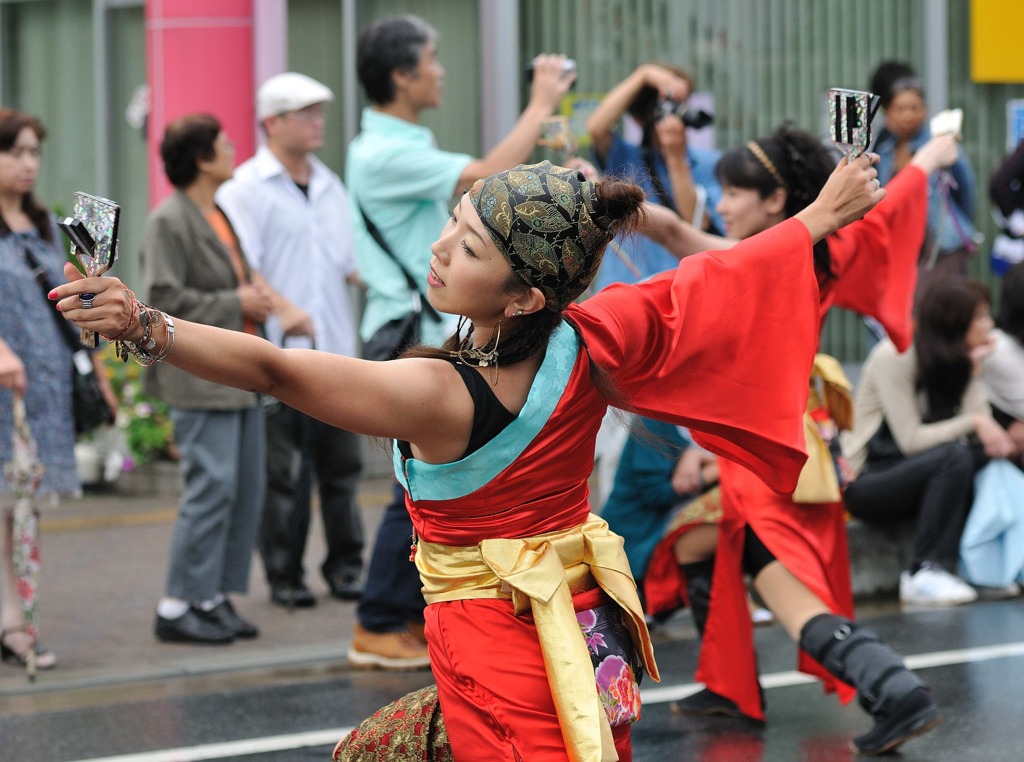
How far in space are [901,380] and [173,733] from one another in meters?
3.69

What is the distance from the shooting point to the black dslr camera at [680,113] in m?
6.24

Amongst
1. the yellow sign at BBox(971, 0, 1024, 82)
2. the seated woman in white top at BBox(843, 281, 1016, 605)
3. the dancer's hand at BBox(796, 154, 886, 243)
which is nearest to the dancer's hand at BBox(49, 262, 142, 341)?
the dancer's hand at BBox(796, 154, 886, 243)

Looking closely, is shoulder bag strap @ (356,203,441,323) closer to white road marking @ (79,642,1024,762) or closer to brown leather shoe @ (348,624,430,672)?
brown leather shoe @ (348,624,430,672)

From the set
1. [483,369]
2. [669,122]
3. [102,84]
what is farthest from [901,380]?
[102,84]

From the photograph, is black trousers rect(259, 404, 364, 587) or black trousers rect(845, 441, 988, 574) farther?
black trousers rect(845, 441, 988, 574)

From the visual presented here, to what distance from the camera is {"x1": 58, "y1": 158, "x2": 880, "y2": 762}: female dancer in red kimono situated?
3059 millimetres

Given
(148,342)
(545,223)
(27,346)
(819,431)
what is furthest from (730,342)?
(27,346)

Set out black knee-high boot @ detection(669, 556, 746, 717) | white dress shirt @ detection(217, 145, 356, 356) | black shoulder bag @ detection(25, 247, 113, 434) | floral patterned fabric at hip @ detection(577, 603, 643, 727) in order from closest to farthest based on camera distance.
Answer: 1. floral patterned fabric at hip @ detection(577, 603, 643, 727)
2. black knee-high boot @ detection(669, 556, 746, 717)
3. black shoulder bag @ detection(25, 247, 113, 434)
4. white dress shirt @ detection(217, 145, 356, 356)

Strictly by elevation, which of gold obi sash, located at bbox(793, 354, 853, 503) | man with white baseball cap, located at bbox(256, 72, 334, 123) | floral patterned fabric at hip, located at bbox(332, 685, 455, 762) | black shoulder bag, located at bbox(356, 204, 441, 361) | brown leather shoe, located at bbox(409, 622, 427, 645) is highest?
man with white baseball cap, located at bbox(256, 72, 334, 123)

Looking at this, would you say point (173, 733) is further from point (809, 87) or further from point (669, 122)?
point (809, 87)

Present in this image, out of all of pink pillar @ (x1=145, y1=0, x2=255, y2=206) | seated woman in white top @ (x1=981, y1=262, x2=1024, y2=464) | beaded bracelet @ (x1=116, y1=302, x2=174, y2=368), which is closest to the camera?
beaded bracelet @ (x1=116, y1=302, x2=174, y2=368)

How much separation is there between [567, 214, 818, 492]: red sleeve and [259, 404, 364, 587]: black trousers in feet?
11.8

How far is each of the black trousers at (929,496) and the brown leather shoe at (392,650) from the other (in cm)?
219

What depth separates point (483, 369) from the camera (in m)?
3.14
